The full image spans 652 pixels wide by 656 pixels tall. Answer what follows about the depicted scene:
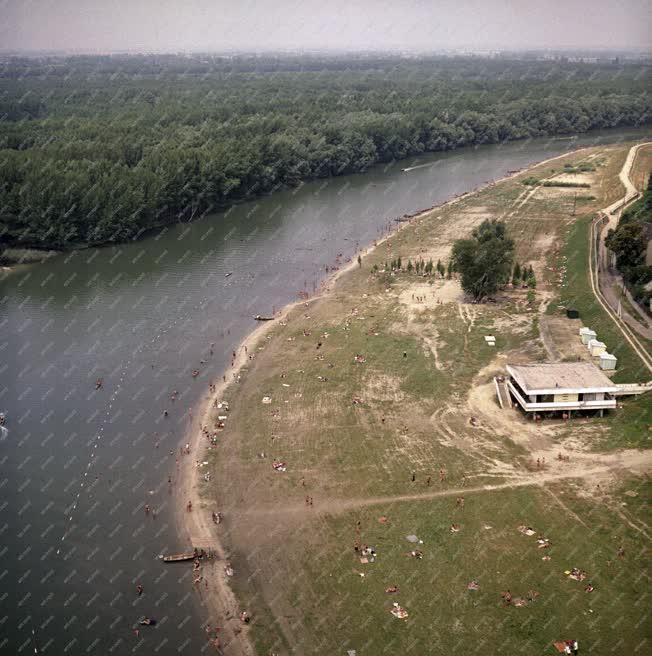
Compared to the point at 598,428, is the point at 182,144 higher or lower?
higher

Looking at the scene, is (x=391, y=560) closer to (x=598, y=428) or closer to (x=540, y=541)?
(x=540, y=541)

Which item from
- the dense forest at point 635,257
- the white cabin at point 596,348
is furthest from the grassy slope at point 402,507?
the dense forest at point 635,257

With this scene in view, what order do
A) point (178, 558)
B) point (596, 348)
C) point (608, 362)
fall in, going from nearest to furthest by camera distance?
point (178, 558) → point (608, 362) → point (596, 348)


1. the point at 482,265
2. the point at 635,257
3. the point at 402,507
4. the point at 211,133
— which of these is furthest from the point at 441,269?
the point at 211,133

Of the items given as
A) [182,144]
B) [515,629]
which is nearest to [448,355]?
[515,629]

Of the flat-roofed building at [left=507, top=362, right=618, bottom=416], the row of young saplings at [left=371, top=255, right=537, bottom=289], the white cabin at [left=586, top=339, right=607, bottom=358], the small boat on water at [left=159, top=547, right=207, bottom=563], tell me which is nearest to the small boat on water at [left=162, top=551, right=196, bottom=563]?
the small boat on water at [left=159, top=547, right=207, bottom=563]

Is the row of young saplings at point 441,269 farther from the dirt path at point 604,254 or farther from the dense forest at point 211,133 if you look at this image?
the dense forest at point 211,133

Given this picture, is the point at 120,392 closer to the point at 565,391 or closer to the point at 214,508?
the point at 214,508
